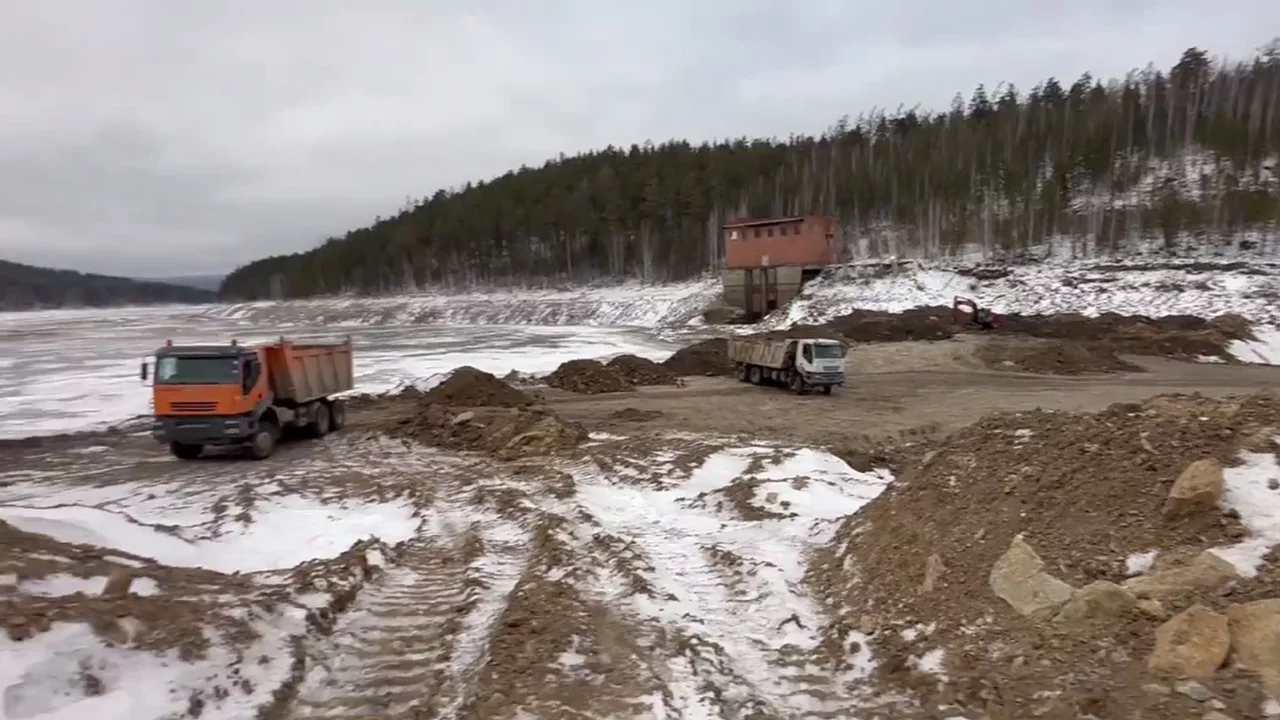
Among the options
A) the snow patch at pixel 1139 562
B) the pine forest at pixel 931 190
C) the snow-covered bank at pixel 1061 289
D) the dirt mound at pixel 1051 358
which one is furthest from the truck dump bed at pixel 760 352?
the pine forest at pixel 931 190

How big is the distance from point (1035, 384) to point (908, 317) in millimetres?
18239

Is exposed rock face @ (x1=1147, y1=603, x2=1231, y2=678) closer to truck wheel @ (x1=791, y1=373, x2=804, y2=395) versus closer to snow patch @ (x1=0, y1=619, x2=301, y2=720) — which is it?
snow patch @ (x1=0, y1=619, x2=301, y2=720)

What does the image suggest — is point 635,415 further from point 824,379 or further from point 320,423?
point 320,423

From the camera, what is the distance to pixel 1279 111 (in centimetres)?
8325

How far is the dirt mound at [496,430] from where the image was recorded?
1838cm

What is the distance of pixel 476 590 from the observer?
9.05m

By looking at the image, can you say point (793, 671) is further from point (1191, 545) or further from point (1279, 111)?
point (1279, 111)

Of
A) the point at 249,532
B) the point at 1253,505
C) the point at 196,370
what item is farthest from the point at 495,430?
the point at 1253,505

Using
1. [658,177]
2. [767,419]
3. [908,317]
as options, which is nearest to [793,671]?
[767,419]

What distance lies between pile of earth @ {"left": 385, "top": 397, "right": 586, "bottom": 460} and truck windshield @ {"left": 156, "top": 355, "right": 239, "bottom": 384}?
4.69 m

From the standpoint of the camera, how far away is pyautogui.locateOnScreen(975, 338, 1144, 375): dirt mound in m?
33.6

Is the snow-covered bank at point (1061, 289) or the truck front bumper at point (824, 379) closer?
the truck front bumper at point (824, 379)

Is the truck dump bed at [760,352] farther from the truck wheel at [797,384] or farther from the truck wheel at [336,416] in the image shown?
the truck wheel at [336,416]

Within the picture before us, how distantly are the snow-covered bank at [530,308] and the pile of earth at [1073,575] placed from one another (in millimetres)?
61232
